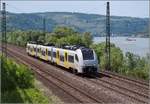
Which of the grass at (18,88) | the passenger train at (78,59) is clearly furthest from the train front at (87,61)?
the grass at (18,88)

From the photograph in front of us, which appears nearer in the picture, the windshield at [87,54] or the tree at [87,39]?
the windshield at [87,54]

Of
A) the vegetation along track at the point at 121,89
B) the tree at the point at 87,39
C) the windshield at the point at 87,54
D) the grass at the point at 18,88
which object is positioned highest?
the tree at the point at 87,39

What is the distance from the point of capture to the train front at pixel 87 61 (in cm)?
3606

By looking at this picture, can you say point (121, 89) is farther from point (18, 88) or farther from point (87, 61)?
point (87, 61)

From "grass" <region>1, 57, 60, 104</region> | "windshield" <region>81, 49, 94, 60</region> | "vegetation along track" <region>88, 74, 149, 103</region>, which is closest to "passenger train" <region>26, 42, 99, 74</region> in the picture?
"windshield" <region>81, 49, 94, 60</region>

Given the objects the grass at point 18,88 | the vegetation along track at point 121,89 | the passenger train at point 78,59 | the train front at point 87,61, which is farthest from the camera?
the passenger train at point 78,59

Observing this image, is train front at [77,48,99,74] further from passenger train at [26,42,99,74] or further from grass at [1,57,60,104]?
grass at [1,57,60,104]

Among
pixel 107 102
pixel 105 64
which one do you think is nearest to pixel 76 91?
pixel 107 102

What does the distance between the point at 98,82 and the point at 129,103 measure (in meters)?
9.38

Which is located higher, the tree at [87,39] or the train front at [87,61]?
the tree at [87,39]

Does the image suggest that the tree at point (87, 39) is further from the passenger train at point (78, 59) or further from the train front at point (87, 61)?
the train front at point (87, 61)

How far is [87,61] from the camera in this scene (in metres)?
36.2

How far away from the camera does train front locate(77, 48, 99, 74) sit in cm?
3606

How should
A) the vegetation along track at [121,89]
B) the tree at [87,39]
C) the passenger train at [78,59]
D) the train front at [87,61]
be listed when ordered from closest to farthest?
the vegetation along track at [121,89], the train front at [87,61], the passenger train at [78,59], the tree at [87,39]
